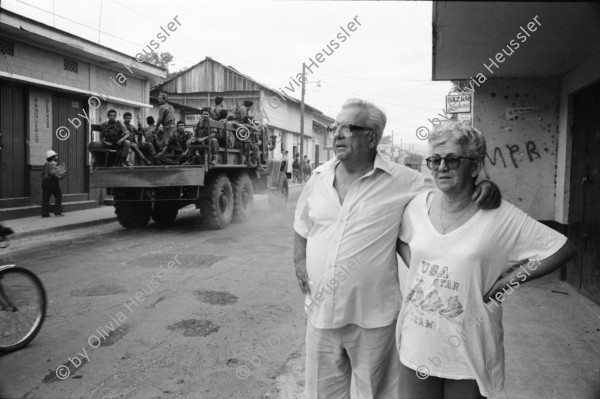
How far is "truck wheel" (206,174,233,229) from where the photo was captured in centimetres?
1046

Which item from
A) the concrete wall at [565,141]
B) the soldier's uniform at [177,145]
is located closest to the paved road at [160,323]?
the soldier's uniform at [177,145]

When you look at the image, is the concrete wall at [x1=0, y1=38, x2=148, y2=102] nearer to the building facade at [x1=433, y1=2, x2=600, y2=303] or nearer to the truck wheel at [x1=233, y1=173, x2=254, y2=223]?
the truck wheel at [x1=233, y1=173, x2=254, y2=223]

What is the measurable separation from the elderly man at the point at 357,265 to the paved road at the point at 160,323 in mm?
1115

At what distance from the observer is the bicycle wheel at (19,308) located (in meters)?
4.20

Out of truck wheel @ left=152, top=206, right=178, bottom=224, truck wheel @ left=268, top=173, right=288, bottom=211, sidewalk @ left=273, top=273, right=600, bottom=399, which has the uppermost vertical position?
truck wheel @ left=268, top=173, right=288, bottom=211

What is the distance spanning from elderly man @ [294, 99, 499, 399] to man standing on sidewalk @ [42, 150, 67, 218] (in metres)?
10.8

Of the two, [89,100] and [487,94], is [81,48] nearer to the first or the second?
[89,100]

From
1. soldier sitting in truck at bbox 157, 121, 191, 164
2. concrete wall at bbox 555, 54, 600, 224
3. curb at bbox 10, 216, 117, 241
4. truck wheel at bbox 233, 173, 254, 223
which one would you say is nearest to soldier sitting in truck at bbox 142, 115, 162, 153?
soldier sitting in truck at bbox 157, 121, 191, 164

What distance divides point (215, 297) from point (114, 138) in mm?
6204

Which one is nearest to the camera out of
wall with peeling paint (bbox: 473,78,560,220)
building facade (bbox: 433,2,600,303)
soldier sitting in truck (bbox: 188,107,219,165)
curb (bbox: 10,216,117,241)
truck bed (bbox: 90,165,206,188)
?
building facade (bbox: 433,2,600,303)

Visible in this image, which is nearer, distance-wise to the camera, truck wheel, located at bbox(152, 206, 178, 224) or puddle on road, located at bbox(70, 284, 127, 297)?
puddle on road, located at bbox(70, 284, 127, 297)

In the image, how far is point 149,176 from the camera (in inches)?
390

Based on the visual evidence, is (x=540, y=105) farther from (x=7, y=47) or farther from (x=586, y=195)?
(x=7, y=47)

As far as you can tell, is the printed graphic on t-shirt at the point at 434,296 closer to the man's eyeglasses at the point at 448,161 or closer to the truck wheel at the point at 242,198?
the man's eyeglasses at the point at 448,161
